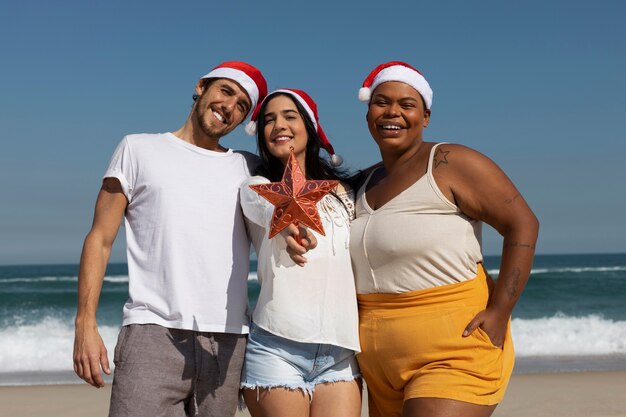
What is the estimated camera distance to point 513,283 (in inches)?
146

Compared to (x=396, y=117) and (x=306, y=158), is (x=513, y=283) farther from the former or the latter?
(x=306, y=158)

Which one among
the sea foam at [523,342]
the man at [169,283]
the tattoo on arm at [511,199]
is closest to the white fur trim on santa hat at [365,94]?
the man at [169,283]

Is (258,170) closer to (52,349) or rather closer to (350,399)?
(350,399)

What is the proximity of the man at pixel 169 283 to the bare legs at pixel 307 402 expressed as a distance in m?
0.23

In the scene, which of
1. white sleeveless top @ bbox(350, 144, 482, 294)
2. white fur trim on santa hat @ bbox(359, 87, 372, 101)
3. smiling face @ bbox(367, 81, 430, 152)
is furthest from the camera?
white fur trim on santa hat @ bbox(359, 87, 372, 101)

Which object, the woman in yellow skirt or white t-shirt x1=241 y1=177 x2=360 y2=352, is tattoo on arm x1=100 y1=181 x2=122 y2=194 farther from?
the woman in yellow skirt

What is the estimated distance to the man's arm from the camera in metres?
3.58

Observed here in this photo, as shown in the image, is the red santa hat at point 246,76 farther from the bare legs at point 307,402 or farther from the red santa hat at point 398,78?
the bare legs at point 307,402

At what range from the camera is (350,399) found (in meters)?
3.69

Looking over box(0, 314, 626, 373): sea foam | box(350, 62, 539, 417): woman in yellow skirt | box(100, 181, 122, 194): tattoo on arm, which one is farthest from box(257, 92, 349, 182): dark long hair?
box(0, 314, 626, 373): sea foam

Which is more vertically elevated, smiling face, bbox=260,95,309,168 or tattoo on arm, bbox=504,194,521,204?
smiling face, bbox=260,95,309,168

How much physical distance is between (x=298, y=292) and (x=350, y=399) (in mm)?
658

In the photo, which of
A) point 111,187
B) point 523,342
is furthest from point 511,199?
point 523,342

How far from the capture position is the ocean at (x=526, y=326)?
13.1 metres
